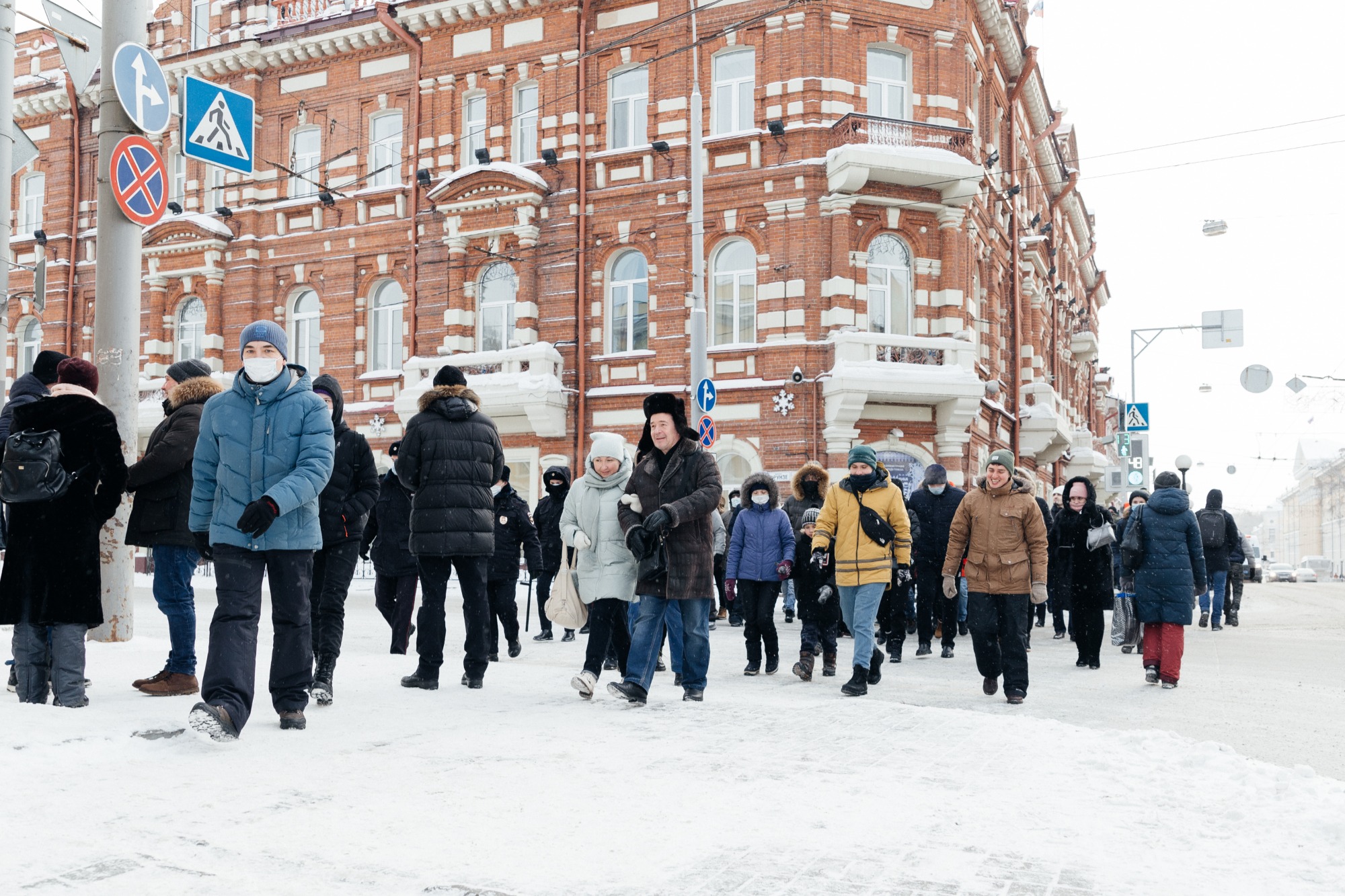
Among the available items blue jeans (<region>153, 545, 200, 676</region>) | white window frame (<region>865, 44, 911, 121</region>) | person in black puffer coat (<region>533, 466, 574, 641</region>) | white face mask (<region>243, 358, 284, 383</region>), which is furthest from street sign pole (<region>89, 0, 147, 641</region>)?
white window frame (<region>865, 44, 911, 121</region>)

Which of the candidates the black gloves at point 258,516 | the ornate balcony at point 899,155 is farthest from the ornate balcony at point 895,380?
the black gloves at point 258,516

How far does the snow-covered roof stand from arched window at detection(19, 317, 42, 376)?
47.1 ft

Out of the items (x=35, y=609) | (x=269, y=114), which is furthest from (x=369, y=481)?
(x=269, y=114)

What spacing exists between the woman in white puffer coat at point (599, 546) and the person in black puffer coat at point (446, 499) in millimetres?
576

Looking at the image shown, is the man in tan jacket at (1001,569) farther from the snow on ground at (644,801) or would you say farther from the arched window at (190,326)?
the arched window at (190,326)

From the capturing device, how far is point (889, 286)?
942 inches

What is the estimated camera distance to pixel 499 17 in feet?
86.5

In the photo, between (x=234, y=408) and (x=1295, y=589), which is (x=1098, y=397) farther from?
(x=234, y=408)

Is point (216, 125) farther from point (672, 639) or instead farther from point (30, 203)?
point (30, 203)

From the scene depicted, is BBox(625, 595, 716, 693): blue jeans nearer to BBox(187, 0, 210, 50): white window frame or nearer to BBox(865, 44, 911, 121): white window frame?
BBox(865, 44, 911, 121): white window frame

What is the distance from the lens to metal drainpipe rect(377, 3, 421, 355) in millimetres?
26797

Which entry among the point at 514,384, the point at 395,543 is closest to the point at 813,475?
the point at 395,543

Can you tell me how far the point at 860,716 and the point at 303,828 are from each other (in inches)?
155

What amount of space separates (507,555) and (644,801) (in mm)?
7248
